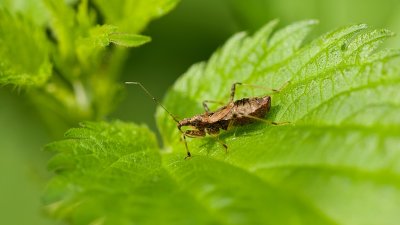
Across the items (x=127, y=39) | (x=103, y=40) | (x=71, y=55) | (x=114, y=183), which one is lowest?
(x=114, y=183)

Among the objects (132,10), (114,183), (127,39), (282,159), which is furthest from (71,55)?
(282,159)

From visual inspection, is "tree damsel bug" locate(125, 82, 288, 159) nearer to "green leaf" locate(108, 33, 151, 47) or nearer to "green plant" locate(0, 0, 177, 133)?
"green plant" locate(0, 0, 177, 133)

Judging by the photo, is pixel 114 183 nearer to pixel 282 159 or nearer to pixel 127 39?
pixel 282 159

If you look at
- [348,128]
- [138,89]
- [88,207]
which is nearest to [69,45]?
[88,207]

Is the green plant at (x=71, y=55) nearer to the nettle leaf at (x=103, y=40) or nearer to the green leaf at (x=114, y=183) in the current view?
the nettle leaf at (x=103, y=40)

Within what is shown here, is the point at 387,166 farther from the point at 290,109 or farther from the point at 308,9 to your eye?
the point at 308,9

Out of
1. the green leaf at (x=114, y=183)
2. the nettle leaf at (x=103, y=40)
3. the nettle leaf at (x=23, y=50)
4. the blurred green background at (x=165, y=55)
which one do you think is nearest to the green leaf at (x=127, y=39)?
the nettle leaf at (x=103, y=40)
